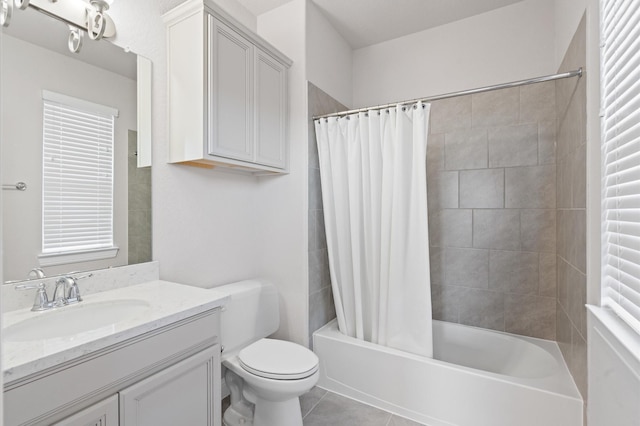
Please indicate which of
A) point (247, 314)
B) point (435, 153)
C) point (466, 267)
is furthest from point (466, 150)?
point (247, 314)

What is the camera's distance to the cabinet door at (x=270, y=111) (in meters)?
1.94

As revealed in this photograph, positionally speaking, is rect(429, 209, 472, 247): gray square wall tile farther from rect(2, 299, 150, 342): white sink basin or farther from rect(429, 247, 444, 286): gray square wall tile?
rect(2, 299, 150, 342): white sink basin

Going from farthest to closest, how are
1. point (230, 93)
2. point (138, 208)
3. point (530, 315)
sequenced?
point (530, 315) → point (230, 93) → point (138, 208)

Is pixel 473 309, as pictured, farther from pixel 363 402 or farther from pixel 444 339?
pixel 363 402

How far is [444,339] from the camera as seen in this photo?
7.73 feet

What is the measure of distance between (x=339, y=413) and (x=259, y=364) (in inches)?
25.6

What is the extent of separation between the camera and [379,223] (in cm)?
207

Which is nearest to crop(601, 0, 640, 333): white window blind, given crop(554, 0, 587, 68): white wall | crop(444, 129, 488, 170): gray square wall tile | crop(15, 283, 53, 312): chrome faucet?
crop(554, 0, 587, 68): white wall

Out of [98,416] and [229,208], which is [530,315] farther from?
[98,416]

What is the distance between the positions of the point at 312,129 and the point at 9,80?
59.0 inches

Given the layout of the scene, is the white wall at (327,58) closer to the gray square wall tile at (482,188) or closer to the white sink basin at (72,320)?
the gray square wall tile at (482,188)

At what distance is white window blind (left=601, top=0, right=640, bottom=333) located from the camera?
0.98 metres

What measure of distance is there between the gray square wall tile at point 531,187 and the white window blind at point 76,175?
2.38 meters

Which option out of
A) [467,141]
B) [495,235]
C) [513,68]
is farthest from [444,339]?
[513,68]
